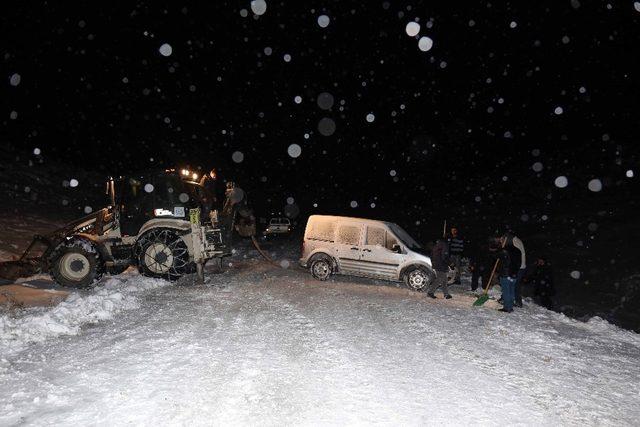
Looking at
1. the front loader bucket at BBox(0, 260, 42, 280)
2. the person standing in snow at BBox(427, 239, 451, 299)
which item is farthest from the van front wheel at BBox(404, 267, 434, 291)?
the front loader bucket at BBox(0, 260, 42, 280)

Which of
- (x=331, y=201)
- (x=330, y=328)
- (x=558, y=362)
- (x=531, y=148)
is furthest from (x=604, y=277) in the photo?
(x=331, y=201)

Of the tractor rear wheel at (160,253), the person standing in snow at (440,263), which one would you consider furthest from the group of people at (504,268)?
the tractor rear wheel at (160,253)

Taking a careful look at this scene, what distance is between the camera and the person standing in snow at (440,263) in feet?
33.6

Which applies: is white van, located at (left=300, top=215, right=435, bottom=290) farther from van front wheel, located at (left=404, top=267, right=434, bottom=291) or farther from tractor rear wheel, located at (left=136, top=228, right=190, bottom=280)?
tractor rear wheel, located at (left=136, top=228, right=190, bottom=280)

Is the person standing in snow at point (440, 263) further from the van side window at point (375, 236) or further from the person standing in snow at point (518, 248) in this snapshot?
the van side window at point (375, 236)

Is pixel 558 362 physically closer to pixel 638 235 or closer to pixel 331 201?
pixel 638 235

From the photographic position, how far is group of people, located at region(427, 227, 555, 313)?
8898 mm

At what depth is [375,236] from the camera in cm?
1195

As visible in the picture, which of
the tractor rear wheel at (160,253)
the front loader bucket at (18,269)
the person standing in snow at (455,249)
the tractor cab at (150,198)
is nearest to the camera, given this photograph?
the front loader bucket at (18,269)

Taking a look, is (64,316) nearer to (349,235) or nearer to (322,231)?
(322,231)

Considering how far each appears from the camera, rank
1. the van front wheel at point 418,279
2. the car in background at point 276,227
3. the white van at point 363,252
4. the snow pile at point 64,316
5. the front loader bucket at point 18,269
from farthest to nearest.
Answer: the car in background at point 276,227
the white van at point 363,252
the van front wheel at point 418,279
the front loader bucket at point 18,269
the snow pile at point 64,316

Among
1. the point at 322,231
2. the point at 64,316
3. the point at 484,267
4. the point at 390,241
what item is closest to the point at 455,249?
the point at 484,267

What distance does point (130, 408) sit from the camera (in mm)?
3980

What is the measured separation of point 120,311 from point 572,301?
40.4ft
